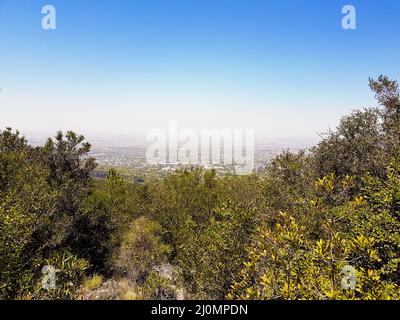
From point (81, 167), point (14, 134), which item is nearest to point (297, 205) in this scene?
point (81, 167)

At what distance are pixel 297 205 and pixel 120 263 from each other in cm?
1473

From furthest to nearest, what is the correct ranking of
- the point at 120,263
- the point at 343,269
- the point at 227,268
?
Result: the point at 120,263 → the point at 227,268 → the point at 343,269

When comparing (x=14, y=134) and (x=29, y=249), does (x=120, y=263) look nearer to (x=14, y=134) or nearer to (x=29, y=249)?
(x=29, y=249)

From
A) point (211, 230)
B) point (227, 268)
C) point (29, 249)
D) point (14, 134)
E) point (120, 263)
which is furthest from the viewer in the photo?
point (14, 134)

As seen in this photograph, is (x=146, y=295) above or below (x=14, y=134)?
below

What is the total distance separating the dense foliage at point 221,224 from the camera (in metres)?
6.13

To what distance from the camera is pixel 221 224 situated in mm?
12609

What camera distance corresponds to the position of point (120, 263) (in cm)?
2239

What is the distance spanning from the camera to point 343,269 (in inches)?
219

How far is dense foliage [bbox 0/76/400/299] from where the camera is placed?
613cm
